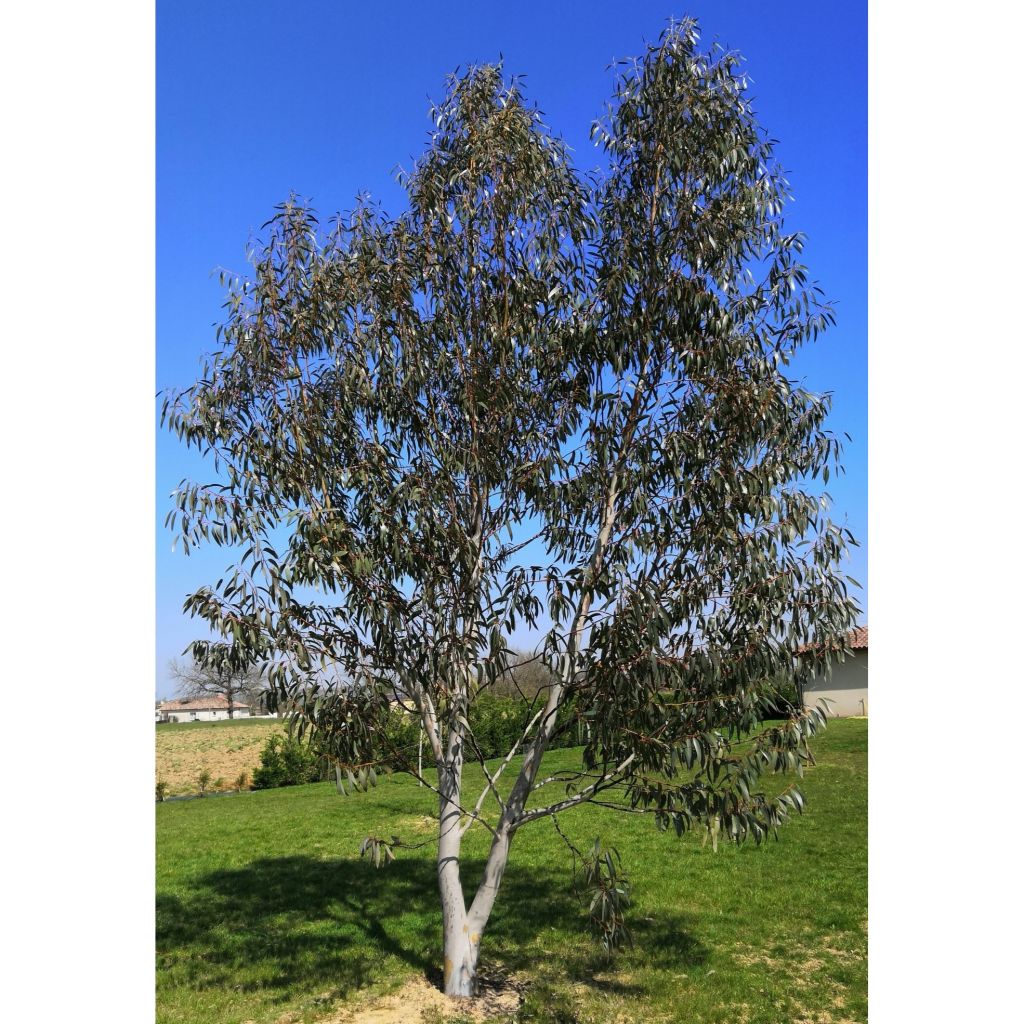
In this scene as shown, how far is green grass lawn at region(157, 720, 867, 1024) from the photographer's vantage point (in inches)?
203

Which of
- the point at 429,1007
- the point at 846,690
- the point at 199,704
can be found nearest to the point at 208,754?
the point at 846,690

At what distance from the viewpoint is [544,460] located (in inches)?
187

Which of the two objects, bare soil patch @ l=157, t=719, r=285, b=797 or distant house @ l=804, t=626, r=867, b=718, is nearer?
bare soil patch @ l=157, t=719, r=285, b=797

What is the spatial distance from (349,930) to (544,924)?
59.1 inches

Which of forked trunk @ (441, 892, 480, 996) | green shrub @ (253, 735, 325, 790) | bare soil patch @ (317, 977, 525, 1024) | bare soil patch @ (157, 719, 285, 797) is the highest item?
forked trunk @ (441, 892, 480, 996)

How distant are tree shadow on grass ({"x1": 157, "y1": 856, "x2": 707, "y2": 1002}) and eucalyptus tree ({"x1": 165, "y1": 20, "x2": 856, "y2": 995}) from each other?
1003mm

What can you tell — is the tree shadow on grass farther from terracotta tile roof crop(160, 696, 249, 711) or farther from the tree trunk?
terracotta tile roof crop(160, 696, 249, 711)

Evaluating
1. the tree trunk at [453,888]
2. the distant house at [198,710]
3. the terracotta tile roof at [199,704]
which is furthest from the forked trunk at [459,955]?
the distant house at [198,710]

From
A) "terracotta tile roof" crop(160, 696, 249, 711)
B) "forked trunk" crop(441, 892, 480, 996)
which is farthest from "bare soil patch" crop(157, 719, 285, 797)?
"forked trunk" crop(441, 892, 480, 996)
